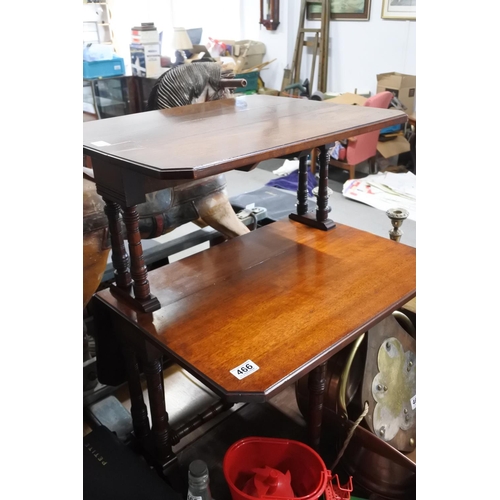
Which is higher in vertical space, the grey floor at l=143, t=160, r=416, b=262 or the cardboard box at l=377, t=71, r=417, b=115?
the cardboard box at l=377, t=71, r=417, b=115

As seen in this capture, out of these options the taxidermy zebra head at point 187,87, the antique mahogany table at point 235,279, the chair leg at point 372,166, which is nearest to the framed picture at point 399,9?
the chair leg at point 372,166

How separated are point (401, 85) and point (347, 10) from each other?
103 cm

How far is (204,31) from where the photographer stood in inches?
217

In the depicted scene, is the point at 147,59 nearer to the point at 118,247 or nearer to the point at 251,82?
the point at 251,82

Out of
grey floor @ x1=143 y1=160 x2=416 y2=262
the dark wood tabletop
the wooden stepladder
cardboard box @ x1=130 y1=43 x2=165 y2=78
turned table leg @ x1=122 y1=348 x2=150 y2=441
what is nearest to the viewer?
the dark wood tabletop

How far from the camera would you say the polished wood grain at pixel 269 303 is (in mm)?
995

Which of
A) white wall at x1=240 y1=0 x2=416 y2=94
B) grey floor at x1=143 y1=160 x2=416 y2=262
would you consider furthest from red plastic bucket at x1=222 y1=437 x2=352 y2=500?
white wall at x1=240 y1=0 x2=416 y2=94

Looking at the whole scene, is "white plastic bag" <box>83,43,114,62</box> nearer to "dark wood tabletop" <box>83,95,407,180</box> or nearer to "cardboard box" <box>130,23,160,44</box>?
"cardboard box" <box>130,23,160,44</box>

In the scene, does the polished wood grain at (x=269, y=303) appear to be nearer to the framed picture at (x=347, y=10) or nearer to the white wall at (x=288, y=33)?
the white wall at (x=288, y=33)

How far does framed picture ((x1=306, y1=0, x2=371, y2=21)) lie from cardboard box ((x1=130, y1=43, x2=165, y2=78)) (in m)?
1.65

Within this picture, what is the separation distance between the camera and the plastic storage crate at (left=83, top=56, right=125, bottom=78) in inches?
164

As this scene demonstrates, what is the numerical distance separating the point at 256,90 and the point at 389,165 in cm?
178

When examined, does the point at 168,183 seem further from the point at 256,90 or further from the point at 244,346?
the point at 256,90

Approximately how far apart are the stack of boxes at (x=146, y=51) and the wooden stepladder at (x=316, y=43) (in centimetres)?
148
